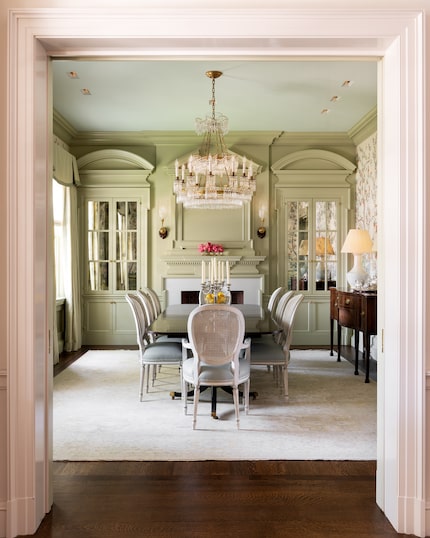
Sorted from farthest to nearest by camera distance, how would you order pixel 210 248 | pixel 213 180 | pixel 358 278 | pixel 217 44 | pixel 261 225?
pixel 261 225 → pixel 210 248 → pixel 358 278 → pixel 213 180 → pixel 217 44

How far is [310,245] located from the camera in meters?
7.65

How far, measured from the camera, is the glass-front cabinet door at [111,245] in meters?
7.61

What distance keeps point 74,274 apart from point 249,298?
2.59 m

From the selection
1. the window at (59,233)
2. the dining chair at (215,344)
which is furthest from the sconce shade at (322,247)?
the dining chair at (215,344)

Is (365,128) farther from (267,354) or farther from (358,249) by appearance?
(267,354)

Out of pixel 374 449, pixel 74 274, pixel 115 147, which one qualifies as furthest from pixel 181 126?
pixel 374 449

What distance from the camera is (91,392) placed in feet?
16.2

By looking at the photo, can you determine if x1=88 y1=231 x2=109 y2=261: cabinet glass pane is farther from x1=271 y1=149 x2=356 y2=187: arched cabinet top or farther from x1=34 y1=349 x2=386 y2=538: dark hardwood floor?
x1=34 y1=349 x2=386 y2=538: dark hardwood floor

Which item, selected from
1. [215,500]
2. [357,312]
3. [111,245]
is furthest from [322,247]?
[215,500]

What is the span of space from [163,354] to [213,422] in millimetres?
824

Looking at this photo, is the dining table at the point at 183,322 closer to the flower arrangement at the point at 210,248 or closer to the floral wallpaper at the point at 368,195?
the flower arrangement at the point at 210,248

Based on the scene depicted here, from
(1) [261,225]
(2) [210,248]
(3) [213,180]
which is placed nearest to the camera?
(3) [213,180]

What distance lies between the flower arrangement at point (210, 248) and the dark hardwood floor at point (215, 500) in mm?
4263

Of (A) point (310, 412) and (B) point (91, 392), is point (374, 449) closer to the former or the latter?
(A) point (310, 412)
